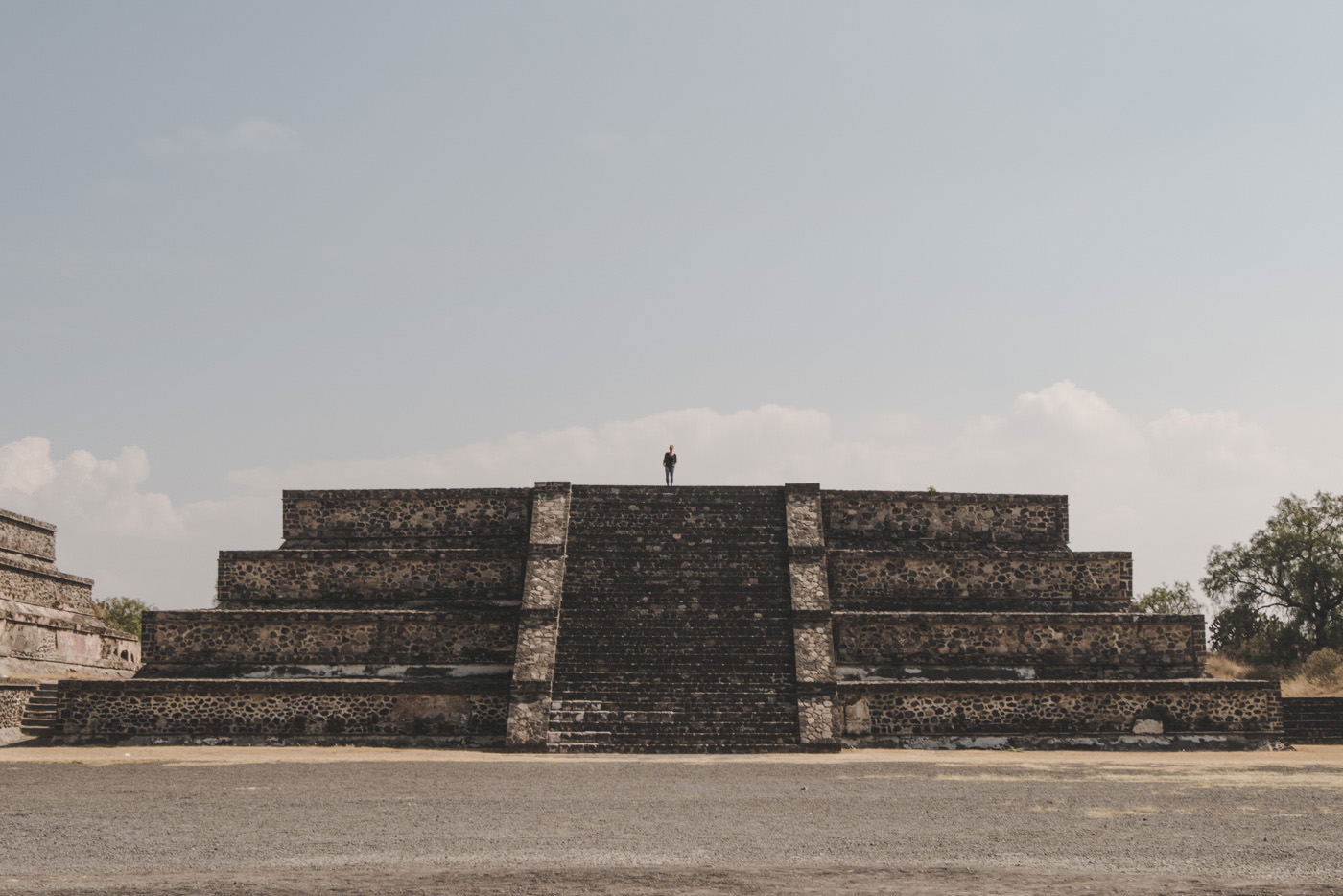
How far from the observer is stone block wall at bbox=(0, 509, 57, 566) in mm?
22641

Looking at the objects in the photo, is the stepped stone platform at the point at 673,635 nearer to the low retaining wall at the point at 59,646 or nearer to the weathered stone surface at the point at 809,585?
the weathered stone surface at the point at 809,585

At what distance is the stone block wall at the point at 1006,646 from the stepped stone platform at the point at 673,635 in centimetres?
3

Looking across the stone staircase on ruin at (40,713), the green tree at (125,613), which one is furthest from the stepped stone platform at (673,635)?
the green tree at (125,613)

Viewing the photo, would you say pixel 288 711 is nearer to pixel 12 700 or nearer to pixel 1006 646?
pixel 12 700

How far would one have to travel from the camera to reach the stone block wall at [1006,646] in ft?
59.9

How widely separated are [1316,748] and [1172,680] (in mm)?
2179

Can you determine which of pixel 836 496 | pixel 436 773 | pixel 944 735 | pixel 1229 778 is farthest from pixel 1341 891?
pixel 836 496

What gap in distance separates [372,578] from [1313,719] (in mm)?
15121

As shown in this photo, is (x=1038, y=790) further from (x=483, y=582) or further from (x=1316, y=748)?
(x=483, y=582)

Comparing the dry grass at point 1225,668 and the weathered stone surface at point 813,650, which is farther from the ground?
the weathered stone surface at point 813,650

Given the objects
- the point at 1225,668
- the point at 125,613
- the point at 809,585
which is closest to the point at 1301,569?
the point at 1225,668

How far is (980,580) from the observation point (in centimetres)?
2005

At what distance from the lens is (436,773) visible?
41.1ft

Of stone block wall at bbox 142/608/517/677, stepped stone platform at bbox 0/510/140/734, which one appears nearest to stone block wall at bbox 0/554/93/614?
stepped stone platform at bbox 0/510/140/734
